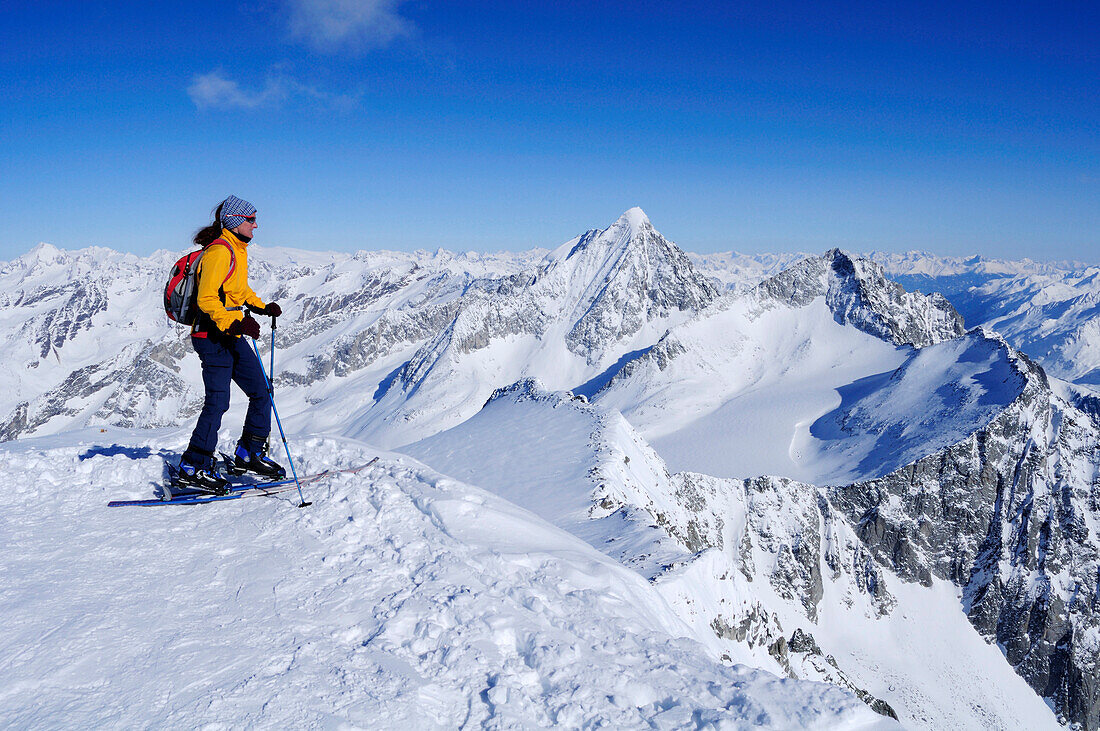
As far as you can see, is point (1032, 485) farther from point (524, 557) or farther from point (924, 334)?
point (524, 557)

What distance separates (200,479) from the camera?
9.34m

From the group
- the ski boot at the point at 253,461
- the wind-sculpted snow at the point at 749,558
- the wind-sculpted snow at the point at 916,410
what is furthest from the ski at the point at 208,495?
the wind-sculpted snow at the point at 916,410

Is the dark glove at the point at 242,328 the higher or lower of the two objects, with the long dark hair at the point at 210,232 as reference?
lower

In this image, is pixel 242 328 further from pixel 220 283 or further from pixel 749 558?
pixel 749 558

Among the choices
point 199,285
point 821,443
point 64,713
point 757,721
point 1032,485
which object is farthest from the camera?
point 821,443

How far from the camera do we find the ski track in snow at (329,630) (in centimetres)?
489

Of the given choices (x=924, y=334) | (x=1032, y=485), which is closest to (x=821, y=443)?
(x=1032, y=485)

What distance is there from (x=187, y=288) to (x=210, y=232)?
1086 millimetres

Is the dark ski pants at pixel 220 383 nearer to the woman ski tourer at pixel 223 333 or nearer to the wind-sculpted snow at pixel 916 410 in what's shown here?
the woman ski tourer at pixel 223 333

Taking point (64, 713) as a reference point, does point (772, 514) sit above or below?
below

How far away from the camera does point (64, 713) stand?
4.45 meters

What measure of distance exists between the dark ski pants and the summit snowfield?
1.15 meters

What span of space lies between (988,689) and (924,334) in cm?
10635

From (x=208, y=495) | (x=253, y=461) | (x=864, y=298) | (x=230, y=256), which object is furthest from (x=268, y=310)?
(x=864, y=298)
